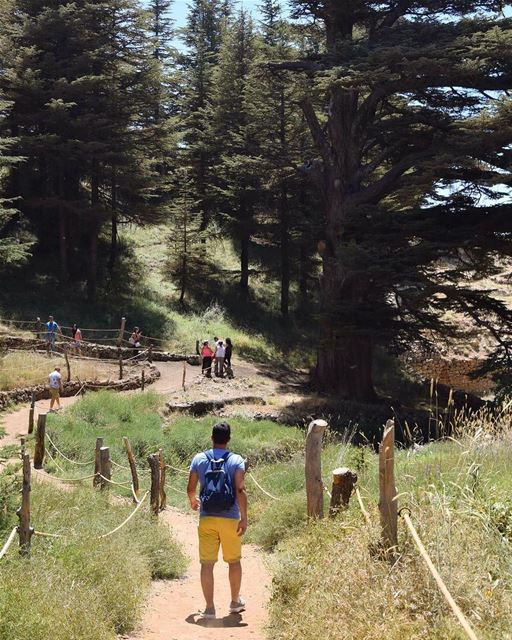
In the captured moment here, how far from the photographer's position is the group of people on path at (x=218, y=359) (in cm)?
2526

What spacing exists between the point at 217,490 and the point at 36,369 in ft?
56.0

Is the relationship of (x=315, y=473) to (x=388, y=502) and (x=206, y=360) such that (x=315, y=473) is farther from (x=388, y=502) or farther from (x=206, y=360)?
(x=206, y=360)

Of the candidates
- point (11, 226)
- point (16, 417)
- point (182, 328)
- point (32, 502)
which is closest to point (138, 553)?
point (32, 502)

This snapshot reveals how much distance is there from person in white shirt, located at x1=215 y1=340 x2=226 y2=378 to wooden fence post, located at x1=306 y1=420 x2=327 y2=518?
55.3 ft

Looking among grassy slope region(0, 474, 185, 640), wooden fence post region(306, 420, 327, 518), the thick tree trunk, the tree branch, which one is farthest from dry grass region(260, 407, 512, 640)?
the tree branch

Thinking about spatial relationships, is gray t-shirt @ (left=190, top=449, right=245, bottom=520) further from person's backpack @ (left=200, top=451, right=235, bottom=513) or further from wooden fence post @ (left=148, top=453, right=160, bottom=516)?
wooden fence post @ (left=148, top=453, right=160, bottom=516)

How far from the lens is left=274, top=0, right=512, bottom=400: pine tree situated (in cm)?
1891

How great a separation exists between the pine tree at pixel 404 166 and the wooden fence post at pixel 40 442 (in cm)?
975

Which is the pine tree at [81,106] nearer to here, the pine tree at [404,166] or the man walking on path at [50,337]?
the man walking on path at [50,337]

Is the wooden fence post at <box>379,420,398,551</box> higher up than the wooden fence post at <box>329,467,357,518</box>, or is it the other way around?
the wooden fence post at <box>379,420,398,551</box>

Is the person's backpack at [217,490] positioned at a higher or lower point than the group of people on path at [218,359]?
higher

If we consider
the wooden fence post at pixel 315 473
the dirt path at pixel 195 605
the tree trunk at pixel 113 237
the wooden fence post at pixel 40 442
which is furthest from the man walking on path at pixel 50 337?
the wooden fence post at pixel 315 473

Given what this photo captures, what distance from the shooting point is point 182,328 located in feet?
110

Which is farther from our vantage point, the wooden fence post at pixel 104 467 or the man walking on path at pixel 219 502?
the wooden fence post at pixel 104 467
